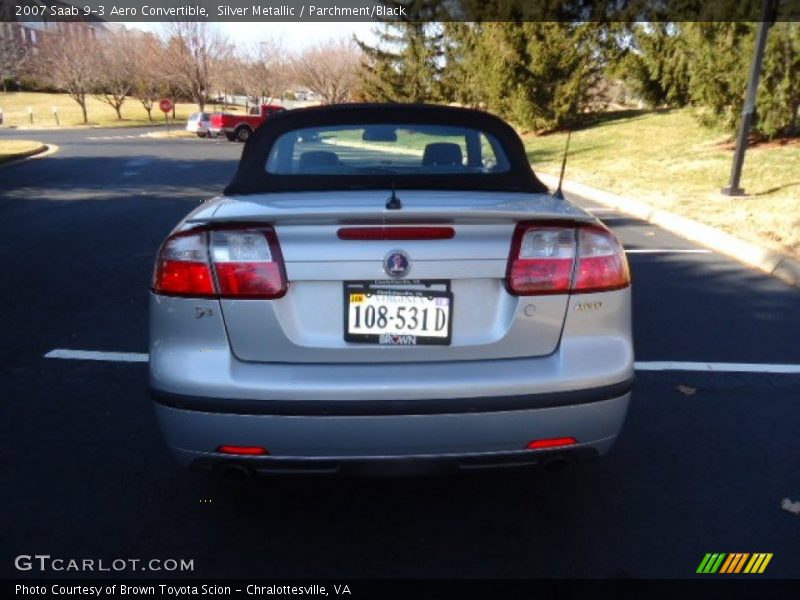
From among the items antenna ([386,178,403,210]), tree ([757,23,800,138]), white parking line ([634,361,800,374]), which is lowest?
white parking line ([634,361,800,374])

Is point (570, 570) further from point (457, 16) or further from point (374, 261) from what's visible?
point (457, 16)

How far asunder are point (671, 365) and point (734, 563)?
207cm

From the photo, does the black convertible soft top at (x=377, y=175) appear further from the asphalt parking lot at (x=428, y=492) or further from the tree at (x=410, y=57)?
the tree at (x=410, y=57)

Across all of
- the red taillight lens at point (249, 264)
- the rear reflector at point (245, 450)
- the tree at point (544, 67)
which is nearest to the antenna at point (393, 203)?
the red taillight lens at point (249, 264)

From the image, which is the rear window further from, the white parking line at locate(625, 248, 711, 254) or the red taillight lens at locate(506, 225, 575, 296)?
the white parking line at locate(625, 248, 711, 254)

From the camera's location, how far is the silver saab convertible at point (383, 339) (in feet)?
7.54

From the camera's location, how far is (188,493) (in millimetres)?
2996

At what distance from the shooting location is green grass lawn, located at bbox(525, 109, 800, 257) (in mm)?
9227

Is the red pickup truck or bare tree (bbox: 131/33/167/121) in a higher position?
bare tree (bbox: 131/33/167/121)

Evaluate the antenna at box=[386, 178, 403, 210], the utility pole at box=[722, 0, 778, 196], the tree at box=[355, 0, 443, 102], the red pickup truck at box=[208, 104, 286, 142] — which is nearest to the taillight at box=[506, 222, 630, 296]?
the antenna at box=[386, 178, 403, 210]

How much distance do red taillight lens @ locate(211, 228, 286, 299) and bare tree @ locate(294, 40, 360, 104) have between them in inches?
2070

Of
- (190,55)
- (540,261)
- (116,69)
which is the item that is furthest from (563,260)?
(116,69)

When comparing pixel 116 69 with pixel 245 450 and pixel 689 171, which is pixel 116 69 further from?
pixel 245 450

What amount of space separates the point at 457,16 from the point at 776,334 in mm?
36965
